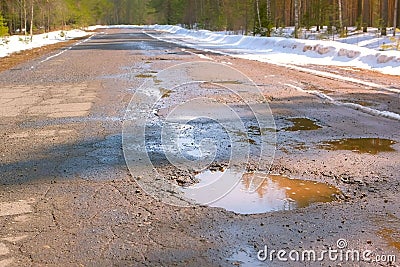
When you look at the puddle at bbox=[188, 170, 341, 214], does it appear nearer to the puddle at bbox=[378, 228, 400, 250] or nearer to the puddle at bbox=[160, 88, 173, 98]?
the puddle at bbox=[378, 228, 400, 250]

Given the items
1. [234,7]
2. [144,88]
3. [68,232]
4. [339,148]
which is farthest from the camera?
[234,7]

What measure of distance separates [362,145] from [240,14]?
44.9 m

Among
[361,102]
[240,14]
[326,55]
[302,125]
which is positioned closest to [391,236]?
[302,125]

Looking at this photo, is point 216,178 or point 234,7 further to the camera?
point 234,7

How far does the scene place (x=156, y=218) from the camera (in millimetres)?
3768

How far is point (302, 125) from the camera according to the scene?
7.22m

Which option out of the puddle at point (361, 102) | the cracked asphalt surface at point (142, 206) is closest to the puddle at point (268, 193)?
the cracked asphalt surface at point (142, 206)

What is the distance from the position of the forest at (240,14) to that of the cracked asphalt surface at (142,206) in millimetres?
24205

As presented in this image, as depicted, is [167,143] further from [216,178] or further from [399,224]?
[399,224]

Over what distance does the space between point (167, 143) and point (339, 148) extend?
2.12 meters

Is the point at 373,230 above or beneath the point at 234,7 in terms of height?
beneath

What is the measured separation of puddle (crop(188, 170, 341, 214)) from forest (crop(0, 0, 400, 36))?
25.5m

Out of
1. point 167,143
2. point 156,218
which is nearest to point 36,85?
point 167,143

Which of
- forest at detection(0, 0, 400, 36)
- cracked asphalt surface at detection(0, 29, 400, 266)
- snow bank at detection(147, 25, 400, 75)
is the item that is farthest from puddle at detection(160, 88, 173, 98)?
forest at detection(0, 0, 400, 36)
